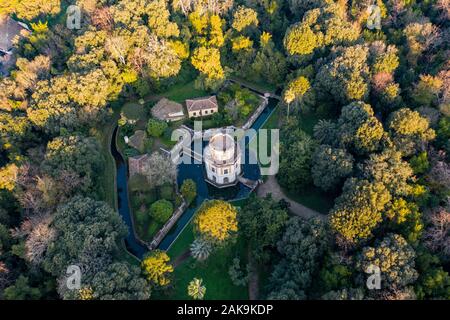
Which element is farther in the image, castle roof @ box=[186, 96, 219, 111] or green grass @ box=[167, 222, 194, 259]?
castle roof @ box=[186, 96, 219, 111]

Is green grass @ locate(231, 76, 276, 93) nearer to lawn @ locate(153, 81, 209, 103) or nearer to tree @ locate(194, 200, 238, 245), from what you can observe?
lawn @ locate(153, 81, 209, 103)

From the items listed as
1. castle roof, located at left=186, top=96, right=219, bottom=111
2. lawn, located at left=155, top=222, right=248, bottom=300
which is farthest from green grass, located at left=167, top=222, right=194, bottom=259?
castle roof, located at left=186, top=96, right=219, bottom=111

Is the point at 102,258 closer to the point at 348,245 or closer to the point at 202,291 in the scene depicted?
the point at 202,291

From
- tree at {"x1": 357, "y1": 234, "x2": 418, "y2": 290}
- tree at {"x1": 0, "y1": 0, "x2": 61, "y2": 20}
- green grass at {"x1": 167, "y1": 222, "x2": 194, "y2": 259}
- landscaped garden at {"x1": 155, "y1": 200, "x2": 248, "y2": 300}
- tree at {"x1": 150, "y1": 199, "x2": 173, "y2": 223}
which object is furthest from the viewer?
tree at {"x1": 0, "y1": 0, "x2": 61, "y2": 20}

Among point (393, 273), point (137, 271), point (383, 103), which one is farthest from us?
point (383, 103)

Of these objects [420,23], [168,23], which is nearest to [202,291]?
[168,23]

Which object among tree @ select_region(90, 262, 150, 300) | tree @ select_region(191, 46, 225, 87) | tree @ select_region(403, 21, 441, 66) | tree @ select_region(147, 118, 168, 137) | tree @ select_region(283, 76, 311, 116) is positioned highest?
tree @ select_region(403, 21, 441, 66)

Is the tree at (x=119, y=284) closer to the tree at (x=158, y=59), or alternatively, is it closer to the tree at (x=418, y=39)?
the tree at (x=158, y=59)

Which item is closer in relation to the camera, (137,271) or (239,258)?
(137,271)
